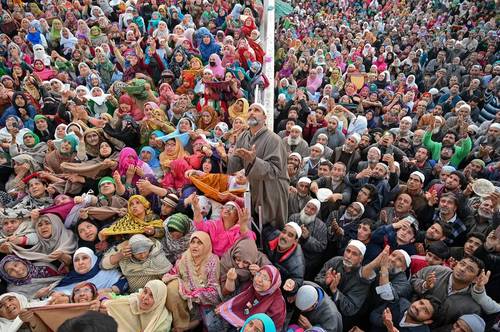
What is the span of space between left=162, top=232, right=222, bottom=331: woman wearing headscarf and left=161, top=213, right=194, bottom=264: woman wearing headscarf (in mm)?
276

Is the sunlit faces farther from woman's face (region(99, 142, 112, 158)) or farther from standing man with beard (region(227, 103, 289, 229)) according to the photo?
woman's face (region(99, 142, 112, 158))

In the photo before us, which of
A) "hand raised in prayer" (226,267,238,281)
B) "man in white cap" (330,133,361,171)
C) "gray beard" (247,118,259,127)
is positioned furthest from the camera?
"man in white cap" (330,133,361,171)

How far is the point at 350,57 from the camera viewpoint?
33.1 ft

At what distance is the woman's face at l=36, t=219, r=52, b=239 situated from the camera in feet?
11.6

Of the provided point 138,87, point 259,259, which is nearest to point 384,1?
point 138,87

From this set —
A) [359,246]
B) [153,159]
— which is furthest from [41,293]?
[359,246]

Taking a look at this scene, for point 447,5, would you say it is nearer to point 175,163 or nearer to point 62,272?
point 175,163

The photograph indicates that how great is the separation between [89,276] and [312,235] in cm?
227

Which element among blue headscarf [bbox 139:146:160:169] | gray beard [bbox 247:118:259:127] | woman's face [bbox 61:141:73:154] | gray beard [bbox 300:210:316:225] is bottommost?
gray beard [bbox 300:210:316:225]

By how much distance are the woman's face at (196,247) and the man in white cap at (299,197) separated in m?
1.37

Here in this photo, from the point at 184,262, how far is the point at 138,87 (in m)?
3.61

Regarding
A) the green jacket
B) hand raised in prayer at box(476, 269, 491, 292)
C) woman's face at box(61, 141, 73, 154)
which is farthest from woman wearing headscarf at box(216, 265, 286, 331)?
the green jacket

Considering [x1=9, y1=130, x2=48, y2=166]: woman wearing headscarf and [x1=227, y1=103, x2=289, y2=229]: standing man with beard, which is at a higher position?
[x1=227, y1=103, x2=289, y2=229]: standing man with beard

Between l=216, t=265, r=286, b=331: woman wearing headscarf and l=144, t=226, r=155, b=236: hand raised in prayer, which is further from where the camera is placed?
l=144, t=226, r=155, b=236: hand raised in prayer
